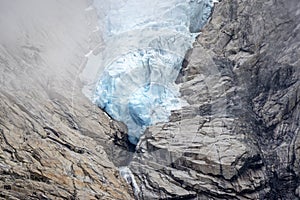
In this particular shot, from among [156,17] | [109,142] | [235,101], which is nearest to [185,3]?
[156,17]

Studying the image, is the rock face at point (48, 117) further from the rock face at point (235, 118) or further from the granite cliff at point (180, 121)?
the rock face at point (235, 118)

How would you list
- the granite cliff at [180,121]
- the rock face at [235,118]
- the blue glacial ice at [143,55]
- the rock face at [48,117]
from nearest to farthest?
the rock face at [48,117] → the granite cliff at [180,121] → the rock face at [235,118] → the blue glacial ice at [143,55]

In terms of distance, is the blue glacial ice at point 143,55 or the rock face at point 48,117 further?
the blue glacial ice at point 143,55

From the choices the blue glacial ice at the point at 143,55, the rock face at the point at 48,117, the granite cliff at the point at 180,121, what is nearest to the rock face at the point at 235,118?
the granite cliff at the point at 180,121

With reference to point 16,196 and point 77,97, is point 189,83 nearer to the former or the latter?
point 77,97

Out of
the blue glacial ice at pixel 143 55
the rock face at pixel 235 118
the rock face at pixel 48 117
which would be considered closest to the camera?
the rock face at pixel 48 117

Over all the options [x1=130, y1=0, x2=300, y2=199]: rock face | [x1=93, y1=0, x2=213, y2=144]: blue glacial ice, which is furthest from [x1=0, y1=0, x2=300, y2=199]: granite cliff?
[x1=93, y1=0, x2=213, y2=144]: blue glacial ice

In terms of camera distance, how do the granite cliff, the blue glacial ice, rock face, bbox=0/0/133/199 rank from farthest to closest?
the blue glacial ice
the granite cliff
rock face, bbox=0/0/133/199

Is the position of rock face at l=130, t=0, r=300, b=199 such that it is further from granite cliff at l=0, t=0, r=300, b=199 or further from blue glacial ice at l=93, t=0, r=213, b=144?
blue glacial ice at l=93, t=0, r=213, b=144
